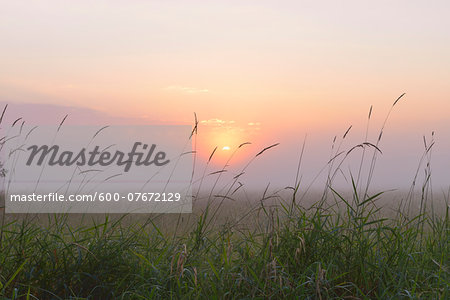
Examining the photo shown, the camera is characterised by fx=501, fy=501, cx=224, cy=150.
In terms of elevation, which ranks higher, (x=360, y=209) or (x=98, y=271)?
(x=360, y=209)

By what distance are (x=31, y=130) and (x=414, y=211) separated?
353cm

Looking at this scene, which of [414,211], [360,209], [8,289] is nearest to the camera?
[8,289]

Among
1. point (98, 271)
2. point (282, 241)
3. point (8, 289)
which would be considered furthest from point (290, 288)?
point (8, 289)

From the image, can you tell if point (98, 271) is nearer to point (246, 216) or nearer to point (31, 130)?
point (246, 216)

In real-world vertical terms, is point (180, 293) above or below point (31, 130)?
below

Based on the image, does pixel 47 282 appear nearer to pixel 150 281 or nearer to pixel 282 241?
pixel 150 281

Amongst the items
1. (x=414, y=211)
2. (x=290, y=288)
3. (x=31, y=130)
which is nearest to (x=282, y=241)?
(x=290, y=288)

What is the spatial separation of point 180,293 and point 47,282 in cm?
104

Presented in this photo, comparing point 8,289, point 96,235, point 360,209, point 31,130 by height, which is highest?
point 31,130

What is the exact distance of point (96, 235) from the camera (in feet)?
12.8

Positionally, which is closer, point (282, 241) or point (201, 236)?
point (282, 241)

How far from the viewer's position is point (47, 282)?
3.52 m

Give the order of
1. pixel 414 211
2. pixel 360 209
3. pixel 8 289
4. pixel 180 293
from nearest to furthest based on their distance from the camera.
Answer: pixel 180 293
pixel 8 289
pixel 360 209
pixel 414 211

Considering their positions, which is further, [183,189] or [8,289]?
[183,189]
